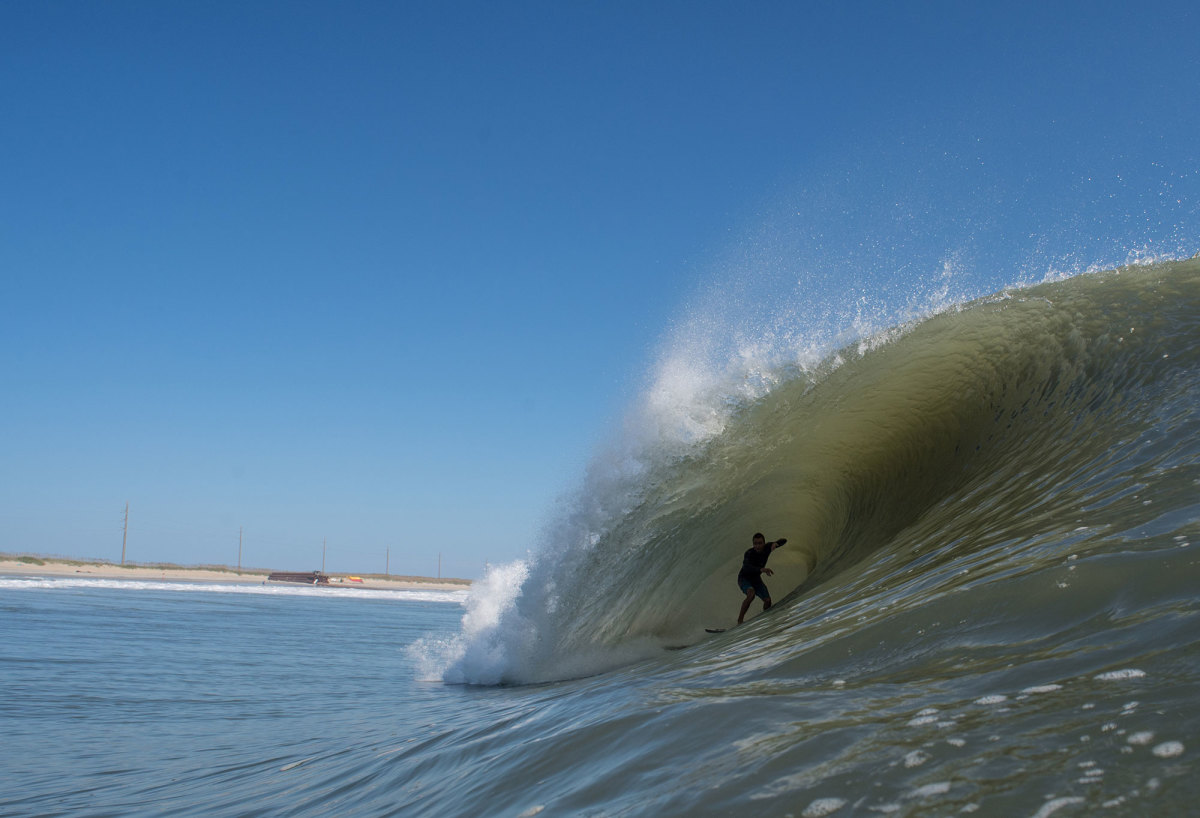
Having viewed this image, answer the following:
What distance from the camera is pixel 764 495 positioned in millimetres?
9906

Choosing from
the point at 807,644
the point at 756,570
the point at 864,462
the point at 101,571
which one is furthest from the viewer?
the point at 101,571

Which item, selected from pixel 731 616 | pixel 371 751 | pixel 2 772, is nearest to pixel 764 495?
pixel 731 616

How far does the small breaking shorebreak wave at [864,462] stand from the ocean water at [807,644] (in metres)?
0.03

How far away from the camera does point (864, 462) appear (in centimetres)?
899

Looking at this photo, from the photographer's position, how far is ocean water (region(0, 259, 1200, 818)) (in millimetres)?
2123

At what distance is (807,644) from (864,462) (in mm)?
5427

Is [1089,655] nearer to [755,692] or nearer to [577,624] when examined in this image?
[755,692]

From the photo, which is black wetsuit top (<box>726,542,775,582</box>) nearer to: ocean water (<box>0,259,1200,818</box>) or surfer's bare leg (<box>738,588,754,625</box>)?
surfer's bare leg (<box>738,588,754,625</box>)

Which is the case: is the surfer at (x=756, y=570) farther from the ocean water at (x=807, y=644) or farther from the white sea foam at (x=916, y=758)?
the white sea foam at (x=916, y=758)

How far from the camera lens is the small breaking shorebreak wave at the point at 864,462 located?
17.2 feet

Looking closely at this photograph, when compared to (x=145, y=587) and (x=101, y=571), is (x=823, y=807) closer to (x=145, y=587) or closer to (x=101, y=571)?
(x=145, y=587)

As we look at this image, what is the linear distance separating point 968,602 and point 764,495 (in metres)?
6.62

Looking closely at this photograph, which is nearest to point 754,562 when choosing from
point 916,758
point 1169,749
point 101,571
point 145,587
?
point 916,758

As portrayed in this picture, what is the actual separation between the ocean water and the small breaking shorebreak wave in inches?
1.4
